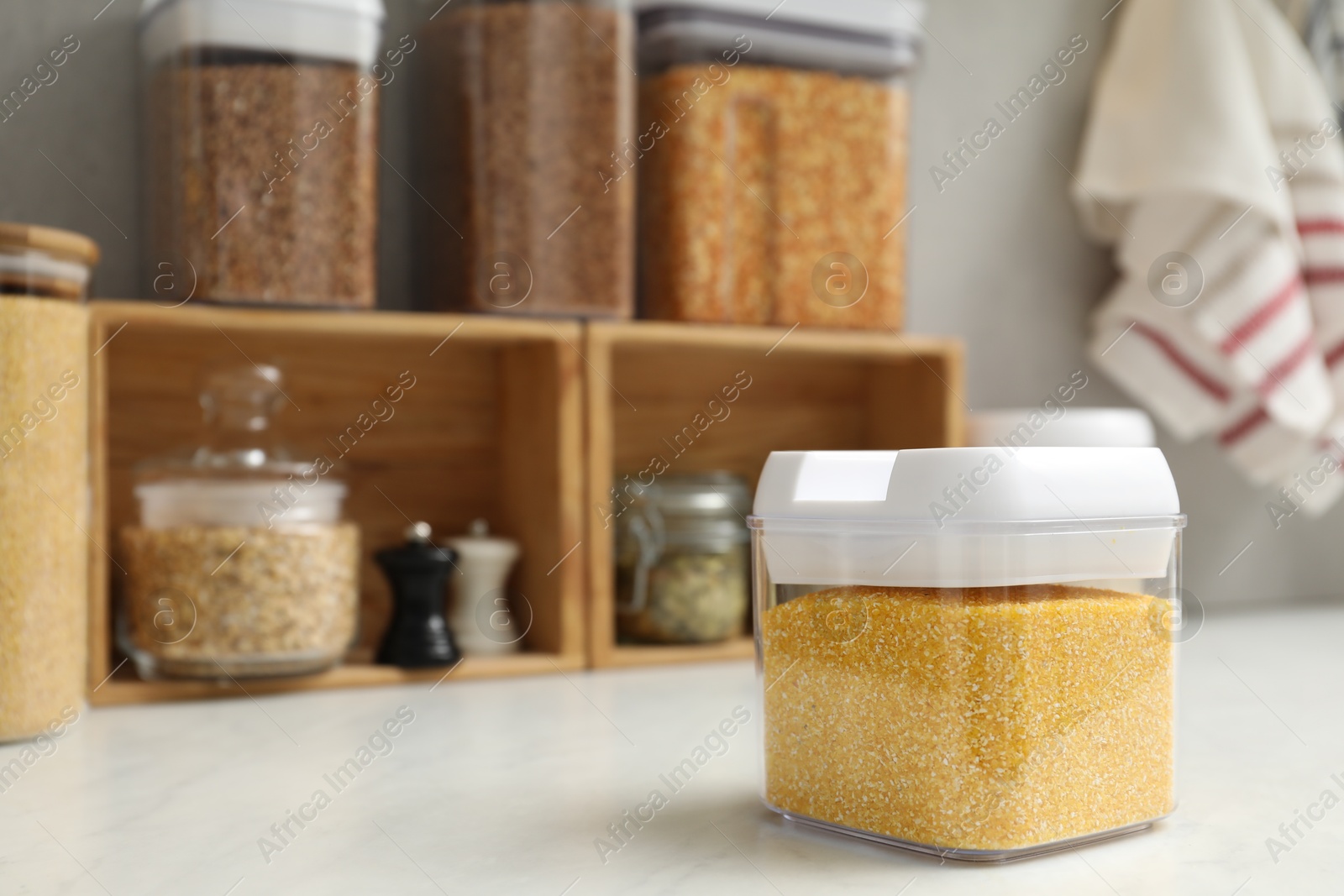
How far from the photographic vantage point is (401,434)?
1071mm

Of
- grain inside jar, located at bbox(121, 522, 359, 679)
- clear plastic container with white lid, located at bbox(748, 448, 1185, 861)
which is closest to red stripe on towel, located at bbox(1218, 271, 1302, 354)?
clear plastic container with white lid, located at bbox(748, 448, 1185, 861)

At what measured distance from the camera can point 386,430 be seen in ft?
3.50

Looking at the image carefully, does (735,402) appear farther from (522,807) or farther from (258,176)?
(522,807)

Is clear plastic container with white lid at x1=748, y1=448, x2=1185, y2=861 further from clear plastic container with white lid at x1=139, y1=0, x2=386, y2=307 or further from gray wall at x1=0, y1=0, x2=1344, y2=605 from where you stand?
gray wall at x1=0, y1=0, x2=1344, y2=605

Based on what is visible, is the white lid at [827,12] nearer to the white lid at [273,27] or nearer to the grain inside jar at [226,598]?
the white lid at [273,27]

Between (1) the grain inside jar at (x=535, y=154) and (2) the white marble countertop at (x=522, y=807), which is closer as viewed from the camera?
(2) the white marble countertop at (x=522, y=807)

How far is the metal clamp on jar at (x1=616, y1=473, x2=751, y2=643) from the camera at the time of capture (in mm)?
1028

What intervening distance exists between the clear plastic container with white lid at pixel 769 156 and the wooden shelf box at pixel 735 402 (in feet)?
0.10

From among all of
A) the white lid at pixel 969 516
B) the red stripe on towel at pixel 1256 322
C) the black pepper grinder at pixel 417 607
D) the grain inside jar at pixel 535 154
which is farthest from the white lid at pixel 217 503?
the red stripe on towel at pixel 1256 322

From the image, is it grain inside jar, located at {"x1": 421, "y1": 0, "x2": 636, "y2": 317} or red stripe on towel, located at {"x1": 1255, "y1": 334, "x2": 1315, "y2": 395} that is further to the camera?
red stripe on towel, located at {"x1": 1255, "y1": 334, "x2": 1315, "y2": 395}

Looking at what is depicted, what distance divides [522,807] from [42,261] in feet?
1.48

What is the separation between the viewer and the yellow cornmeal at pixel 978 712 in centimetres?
45

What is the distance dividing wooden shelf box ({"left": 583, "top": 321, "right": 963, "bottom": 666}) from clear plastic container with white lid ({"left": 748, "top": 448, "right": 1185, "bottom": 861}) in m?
0.48

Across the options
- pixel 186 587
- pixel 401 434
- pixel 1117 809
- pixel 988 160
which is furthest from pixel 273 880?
pixel 988 160
